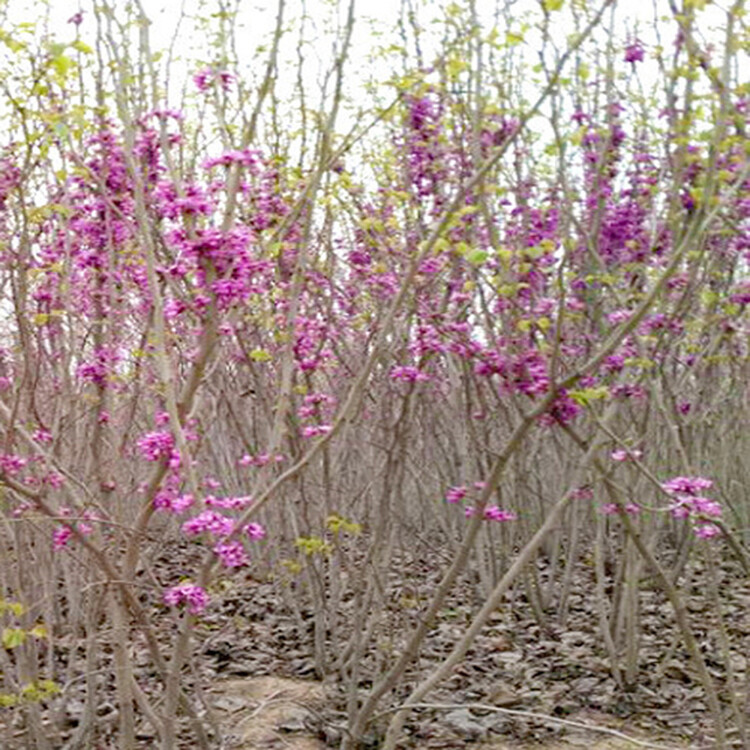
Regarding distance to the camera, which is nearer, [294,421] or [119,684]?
[119,684]

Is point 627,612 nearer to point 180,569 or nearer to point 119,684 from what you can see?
point 119,684

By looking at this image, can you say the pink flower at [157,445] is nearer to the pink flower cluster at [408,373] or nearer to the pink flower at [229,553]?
the pink flower at [229,553]

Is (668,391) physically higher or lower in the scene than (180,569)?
higher

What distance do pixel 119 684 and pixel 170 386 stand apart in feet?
3.71

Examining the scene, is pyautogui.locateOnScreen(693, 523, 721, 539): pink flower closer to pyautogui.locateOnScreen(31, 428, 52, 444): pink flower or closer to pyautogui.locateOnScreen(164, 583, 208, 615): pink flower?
pyautogui.locateOnScreen(164, 583, 208, 615): pink flower

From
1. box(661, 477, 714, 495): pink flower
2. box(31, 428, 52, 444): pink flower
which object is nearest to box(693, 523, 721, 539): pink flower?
box(661, 477, 714, 495): pink flower

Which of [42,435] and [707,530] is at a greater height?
[42,435]

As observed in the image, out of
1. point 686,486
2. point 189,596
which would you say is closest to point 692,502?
point 686,486

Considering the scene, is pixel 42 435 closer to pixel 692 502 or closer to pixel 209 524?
pixel 209 524

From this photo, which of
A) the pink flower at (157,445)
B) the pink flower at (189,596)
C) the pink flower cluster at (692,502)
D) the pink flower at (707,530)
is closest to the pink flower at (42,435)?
the pink flower at (157,445)

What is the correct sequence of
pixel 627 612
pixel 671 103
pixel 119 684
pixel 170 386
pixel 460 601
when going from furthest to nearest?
pixel 460 601
pixel 627 612
pixel 671 103
pixel 119 684
pixel 170 386

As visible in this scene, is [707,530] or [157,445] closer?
[157,445]

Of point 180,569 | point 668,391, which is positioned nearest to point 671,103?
point 668,391

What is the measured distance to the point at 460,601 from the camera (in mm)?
7652
